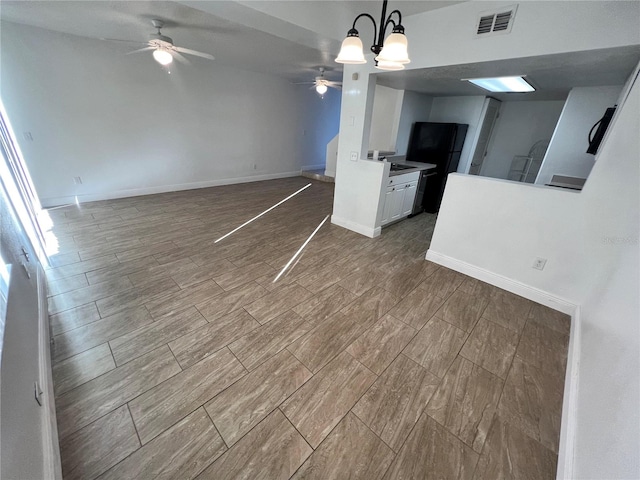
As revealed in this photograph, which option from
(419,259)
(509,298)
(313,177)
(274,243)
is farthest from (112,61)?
(509,298)

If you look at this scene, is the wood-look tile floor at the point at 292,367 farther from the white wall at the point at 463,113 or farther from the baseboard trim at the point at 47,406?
the white wall at the point at 463,113

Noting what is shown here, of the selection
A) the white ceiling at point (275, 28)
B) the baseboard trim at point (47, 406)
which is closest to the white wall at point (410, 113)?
the white ceiling at point (275, 28)

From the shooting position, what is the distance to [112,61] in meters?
4.08

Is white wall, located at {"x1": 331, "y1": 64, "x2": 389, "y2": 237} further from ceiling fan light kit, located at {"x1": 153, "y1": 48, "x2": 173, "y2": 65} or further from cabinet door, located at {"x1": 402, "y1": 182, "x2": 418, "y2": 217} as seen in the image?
ceiling fan light kit, located at {"x1": 153, "y1": 48, "x2": 173, "y2": 65}

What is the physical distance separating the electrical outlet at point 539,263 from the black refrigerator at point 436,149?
2.51 meters

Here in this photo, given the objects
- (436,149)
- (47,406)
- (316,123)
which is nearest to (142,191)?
(47,406)

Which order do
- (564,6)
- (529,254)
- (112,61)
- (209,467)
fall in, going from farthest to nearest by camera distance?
1. (112,61)
2. (529,254)
3. (564,6)
4. (209,467)

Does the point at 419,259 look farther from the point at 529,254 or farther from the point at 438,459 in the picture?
the point at 438,459

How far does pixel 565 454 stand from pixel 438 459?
0.62 metres

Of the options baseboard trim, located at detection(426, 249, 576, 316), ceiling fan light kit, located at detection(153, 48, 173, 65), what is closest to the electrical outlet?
baseboard trim, located at detection(426, 249, 576, 316)

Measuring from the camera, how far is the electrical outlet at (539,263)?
2430 mm

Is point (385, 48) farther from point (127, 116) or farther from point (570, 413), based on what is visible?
point (127, 116)

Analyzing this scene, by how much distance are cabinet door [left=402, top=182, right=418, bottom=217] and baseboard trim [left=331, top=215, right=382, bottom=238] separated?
780mm

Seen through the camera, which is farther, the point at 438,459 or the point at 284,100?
the point at 284,100
